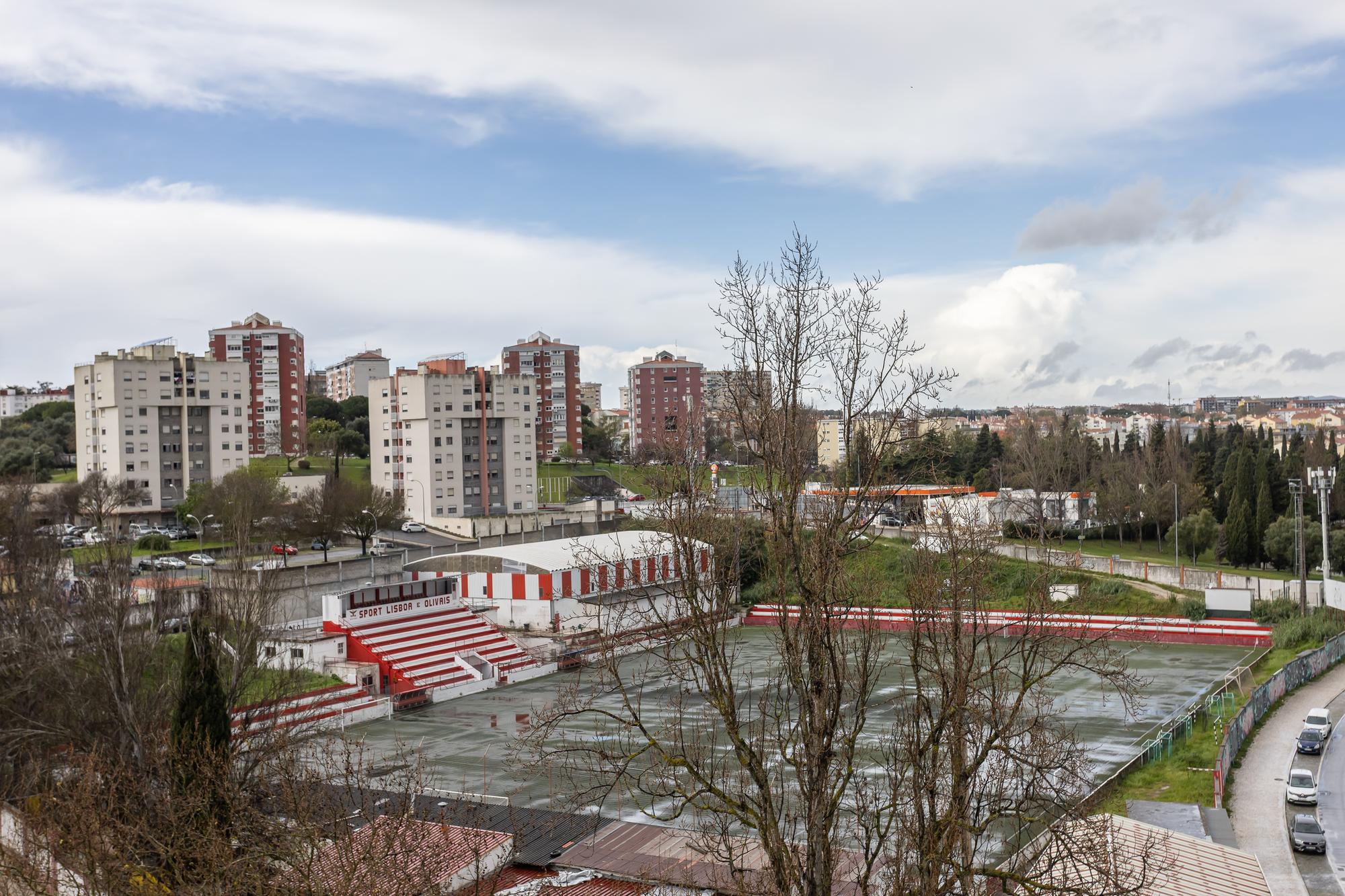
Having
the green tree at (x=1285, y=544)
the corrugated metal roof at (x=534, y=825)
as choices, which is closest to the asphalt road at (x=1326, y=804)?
the corrugated metal roof at (x=534, y=825)

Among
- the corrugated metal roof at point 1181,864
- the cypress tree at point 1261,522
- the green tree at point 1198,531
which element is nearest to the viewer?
the corrugated metal roof at point 1181,864

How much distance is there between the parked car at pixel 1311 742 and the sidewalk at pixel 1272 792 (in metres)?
0.29

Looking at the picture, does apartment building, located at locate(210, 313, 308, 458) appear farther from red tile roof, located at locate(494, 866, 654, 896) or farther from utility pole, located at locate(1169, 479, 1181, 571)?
red tile roof, located at locate(494, 866, 654, 896)

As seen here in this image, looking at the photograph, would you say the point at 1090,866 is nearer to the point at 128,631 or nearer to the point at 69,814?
the point at 69,814

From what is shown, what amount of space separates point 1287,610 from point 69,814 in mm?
34160

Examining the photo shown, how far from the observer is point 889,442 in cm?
781

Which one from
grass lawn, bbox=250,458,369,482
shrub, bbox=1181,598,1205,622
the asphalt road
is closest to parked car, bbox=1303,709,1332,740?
the asphalt road

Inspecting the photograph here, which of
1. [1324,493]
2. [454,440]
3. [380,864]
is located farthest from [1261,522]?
[380,864]

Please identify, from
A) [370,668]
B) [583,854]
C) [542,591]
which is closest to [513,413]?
[542,591]

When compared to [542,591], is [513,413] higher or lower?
higher

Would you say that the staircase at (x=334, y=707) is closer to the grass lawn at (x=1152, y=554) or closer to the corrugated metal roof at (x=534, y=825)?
the corrugated metal roof at (x=534, y=825)

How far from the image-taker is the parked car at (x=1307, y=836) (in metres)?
15.1

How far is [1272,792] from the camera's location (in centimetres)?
1794

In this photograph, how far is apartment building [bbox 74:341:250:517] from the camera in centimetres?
5556
